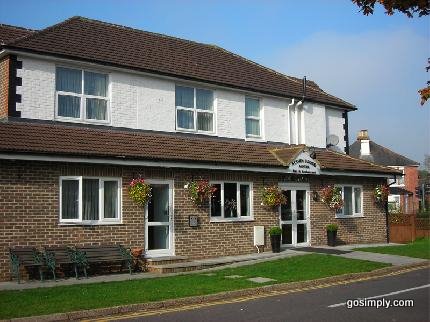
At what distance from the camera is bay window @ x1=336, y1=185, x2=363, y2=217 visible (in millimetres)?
21797

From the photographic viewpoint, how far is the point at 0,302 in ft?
33.5

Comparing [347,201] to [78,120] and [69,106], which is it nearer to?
[78,120]

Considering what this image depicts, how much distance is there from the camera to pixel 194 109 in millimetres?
18641

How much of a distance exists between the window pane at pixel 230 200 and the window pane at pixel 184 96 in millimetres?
3072

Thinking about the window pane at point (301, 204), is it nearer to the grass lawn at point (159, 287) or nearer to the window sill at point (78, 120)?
the grass lawn at point (159, 287)

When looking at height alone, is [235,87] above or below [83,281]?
above

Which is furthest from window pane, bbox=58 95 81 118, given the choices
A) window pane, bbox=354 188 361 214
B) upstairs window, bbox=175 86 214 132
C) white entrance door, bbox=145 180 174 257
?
window pane, bbox=354 188 361 214

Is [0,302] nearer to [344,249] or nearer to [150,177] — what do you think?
[150,177]

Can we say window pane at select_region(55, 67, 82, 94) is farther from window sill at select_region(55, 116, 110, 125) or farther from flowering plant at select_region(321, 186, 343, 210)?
flowering plant at select_region(321, 186, 343, 210)

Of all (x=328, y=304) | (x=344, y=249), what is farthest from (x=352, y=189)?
(x=328, y=304)

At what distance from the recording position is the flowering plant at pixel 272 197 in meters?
18.5

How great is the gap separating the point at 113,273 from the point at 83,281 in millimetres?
1686

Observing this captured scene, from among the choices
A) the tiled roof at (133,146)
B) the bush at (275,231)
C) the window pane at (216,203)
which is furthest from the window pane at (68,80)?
the bush at (275,231)

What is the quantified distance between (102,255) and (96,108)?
179 inches
